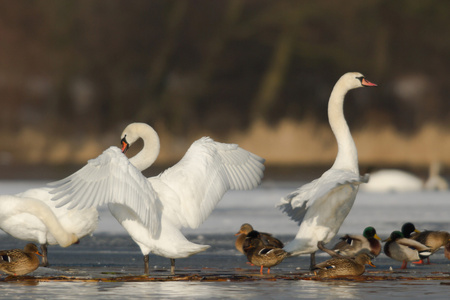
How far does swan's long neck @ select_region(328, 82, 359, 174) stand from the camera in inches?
305

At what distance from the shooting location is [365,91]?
25656 millimetres

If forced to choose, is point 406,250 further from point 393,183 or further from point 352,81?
point 393,183

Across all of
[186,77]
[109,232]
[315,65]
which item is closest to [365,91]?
[315,65]

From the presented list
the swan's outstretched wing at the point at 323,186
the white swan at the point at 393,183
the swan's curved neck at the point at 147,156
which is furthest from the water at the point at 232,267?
the white swan at the point at 393,183

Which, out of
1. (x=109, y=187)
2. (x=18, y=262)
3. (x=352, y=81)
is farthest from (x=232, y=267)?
(x=352, y=81)

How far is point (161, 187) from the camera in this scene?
7.53 metres

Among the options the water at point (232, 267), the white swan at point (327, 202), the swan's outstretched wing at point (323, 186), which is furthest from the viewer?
the white swan at point (327, 202)

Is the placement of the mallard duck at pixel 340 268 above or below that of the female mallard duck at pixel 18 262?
below

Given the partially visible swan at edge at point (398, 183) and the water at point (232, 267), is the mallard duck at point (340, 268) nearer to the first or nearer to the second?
the water at point (232, 267)

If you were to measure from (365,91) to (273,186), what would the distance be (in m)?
11.4

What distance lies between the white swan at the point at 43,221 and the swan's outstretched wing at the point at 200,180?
2.73 ft

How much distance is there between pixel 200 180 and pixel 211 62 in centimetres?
1888

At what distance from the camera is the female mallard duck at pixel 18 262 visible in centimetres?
695

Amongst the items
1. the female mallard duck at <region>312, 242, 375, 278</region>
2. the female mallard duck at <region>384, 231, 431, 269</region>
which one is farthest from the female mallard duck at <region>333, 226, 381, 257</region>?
the female mallard duck at <region>312, 242, 375, 278</region>
